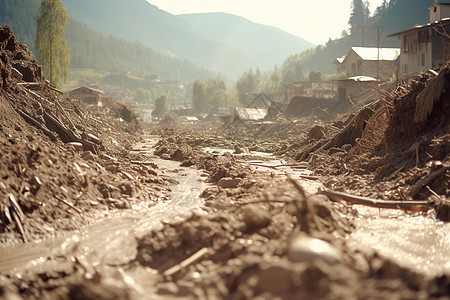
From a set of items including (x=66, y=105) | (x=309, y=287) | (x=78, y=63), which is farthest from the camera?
(x=78, y=63)

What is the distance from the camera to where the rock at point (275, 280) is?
3.20 metres

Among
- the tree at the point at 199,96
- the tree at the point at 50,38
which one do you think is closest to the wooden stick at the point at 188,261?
the tree at the point at 50,38

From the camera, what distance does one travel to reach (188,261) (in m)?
4.84

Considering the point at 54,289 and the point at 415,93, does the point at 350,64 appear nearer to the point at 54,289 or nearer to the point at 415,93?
the point at 415,93

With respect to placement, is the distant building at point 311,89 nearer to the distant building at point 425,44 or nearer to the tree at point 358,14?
the distant building at point 425,44

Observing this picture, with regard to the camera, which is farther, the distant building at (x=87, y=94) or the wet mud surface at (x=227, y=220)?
the distant building at (x=87, y=94)

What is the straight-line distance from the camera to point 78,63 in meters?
171

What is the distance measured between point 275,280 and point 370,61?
5015 centimetres

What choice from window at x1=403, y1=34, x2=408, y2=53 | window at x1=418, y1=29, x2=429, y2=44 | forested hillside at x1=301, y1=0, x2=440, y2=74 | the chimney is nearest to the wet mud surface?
window at x1=418, y1=29, x2=429, y2=44

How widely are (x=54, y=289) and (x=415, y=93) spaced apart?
10230 mm

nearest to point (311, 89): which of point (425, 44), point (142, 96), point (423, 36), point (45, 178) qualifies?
point (423, 36)

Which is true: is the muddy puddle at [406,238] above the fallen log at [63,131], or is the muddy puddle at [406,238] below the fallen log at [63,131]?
below

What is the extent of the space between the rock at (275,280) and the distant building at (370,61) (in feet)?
144

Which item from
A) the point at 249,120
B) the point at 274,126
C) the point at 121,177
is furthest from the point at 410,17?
the point at 121,177
